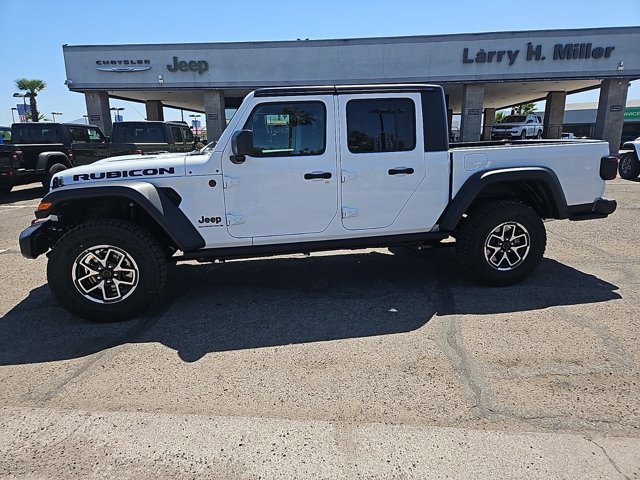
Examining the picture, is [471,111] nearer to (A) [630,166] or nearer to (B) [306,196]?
(A) [630,166]

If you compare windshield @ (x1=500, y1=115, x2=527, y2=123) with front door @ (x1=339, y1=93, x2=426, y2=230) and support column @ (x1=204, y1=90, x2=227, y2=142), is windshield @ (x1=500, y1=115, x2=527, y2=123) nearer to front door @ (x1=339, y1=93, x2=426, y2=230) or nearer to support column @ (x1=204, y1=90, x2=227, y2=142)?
support column @ (x1=204, y1=90, x2=227, y2=142)

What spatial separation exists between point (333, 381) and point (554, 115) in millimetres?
33432

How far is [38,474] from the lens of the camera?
7.12ft

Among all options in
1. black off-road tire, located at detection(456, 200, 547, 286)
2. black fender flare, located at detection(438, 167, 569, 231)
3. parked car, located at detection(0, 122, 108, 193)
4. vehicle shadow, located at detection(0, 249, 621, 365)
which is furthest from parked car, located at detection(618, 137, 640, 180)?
parked car, located at detection(0, 122, 108, 193)

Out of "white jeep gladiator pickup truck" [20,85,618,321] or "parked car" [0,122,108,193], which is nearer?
"white jeep gladiator pickup truck" [20,85,618,321]

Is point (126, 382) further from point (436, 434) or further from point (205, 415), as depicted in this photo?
point (436, 434)

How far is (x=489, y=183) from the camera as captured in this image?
432 centimetres

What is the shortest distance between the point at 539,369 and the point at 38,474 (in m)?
3.13

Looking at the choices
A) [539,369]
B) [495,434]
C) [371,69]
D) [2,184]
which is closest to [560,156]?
[539,369]

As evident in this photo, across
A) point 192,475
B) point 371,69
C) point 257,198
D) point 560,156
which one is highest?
point 371,69

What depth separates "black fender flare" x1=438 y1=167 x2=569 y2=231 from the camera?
14.0ft

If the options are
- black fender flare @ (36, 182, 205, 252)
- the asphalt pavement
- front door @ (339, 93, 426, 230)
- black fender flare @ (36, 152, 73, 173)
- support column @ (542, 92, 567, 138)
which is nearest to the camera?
the asphalt pavement

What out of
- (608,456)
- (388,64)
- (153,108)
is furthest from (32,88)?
(608,456)

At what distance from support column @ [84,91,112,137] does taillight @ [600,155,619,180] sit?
2331cm
